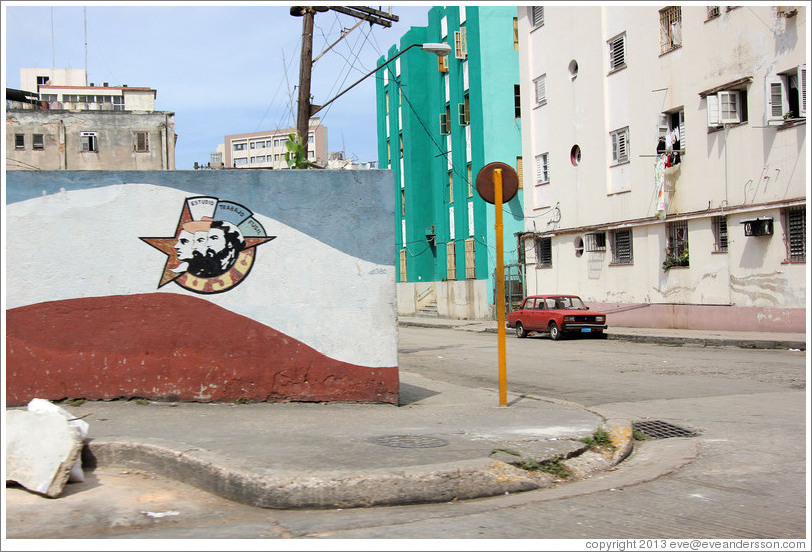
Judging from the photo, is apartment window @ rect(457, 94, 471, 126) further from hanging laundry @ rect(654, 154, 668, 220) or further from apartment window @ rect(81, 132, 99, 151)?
apartment window @ rect(81, 132, 99, 151)

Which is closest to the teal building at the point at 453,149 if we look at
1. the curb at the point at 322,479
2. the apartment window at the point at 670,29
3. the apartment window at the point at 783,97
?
the apartment window at the point at 670,29

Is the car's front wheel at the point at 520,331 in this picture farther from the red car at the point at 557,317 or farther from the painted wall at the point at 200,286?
the painted wall at the point at 200,286

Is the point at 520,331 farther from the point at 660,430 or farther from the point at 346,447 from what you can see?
the point at 346,447

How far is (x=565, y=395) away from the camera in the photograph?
1148 cm

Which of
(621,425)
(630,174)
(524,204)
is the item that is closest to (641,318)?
(630,174)

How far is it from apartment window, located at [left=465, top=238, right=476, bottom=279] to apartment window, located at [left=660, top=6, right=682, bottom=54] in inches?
628

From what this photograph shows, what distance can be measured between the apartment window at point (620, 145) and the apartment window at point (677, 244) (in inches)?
140

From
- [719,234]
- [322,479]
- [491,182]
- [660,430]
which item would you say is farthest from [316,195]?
[719,234]

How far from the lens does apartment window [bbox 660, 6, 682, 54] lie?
81.4 feet

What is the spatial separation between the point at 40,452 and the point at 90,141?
45.7 meters

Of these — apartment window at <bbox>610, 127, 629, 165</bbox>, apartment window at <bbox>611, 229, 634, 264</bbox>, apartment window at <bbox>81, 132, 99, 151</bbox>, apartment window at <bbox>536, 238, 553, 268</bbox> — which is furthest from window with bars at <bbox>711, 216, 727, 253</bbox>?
apartment window at <bbox>81, 132, 99, 151</bbox>

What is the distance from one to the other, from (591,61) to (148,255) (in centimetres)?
2435

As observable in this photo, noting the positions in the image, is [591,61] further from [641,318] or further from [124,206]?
[124,206]

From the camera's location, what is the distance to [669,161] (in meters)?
25.2
